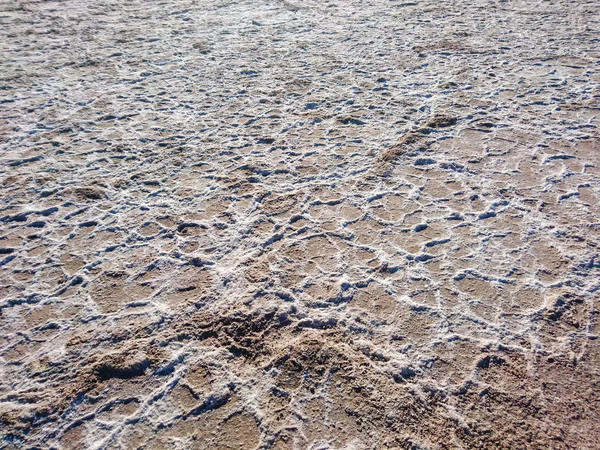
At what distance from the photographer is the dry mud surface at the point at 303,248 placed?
174 centimetres

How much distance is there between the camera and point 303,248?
7.95ft

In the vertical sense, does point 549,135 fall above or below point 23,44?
below

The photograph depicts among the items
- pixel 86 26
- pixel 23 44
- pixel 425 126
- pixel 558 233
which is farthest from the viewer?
pixel 86 26

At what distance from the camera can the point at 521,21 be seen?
4996mm

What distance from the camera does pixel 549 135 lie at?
3.17 meters

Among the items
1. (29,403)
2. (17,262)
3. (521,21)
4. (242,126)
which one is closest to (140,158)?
(242,126)

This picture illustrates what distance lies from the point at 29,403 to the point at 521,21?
17.2 feet

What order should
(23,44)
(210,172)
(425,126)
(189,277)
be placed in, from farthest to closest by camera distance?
(23,44), (425,126), (210,172), (189,277)

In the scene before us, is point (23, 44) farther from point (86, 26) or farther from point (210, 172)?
point (210, 172)

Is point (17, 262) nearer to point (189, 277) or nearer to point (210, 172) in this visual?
point (189, 277)

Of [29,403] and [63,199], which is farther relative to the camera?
[63,199]

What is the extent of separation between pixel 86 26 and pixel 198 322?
4419 mm

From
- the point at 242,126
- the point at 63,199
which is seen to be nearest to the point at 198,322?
the point at 63,199

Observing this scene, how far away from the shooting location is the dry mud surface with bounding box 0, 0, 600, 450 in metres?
1.74
